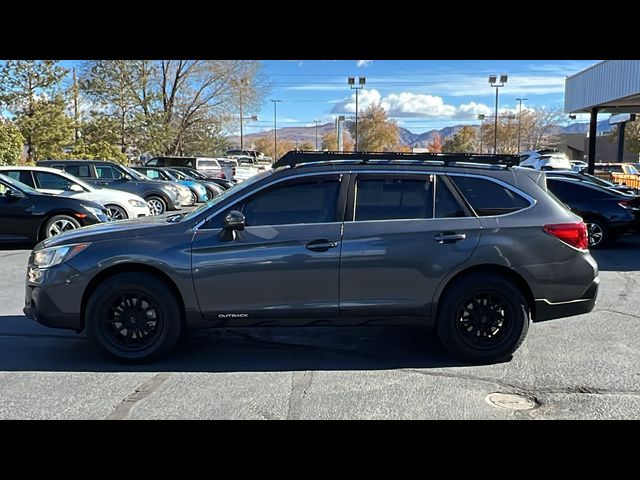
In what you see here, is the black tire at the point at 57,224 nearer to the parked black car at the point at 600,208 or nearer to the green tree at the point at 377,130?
the parked black car at the point at 600,208

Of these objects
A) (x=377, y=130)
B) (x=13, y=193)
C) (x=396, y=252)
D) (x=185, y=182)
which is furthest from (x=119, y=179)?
(x=377, y=130)

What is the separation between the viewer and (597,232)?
37.6 ft

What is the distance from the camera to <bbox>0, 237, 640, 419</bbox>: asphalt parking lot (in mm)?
4105

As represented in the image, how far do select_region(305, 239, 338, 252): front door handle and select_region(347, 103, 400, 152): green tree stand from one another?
6153 centimetres

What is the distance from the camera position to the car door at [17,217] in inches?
425

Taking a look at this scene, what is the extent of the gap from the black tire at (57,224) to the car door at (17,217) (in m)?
0.19

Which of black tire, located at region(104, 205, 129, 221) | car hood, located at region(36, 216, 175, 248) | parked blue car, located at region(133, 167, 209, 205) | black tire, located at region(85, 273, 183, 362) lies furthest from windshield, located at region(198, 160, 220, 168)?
black tire, located at region(85, 273, 183, 362)

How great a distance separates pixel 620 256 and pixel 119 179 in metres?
13.5

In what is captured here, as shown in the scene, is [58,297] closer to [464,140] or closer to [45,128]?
[45,128]

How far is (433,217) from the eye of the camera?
16.6ft

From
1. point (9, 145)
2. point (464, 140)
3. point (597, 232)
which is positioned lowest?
point (597, 232)

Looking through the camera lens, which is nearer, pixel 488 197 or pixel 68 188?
pixel 488 197

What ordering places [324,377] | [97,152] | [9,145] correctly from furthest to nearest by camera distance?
1. [97,152]
2. [9,145]
3. [324,377]
